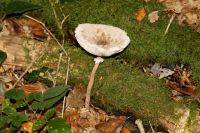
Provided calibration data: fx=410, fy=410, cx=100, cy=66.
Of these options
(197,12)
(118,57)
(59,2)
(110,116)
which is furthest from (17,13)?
(197,12)

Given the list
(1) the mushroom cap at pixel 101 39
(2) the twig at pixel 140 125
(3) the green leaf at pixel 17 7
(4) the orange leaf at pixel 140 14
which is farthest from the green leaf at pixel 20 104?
(4) the orange leaf at pixel 140 14

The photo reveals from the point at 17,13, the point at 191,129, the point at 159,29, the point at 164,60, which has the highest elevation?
the point at 17,13

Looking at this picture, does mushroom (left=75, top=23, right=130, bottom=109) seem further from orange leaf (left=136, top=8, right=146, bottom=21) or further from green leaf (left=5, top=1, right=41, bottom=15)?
green leaf (left=5, top=1, right=41, bottom=15)

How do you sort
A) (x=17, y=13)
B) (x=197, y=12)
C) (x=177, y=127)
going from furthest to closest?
(x=197, y=12), (x=17, y=13), (x=177, y=127)

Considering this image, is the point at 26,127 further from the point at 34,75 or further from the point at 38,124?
the point at 34,75

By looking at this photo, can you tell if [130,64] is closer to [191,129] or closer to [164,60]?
[164,60]

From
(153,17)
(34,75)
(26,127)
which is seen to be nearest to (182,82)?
(153,17)

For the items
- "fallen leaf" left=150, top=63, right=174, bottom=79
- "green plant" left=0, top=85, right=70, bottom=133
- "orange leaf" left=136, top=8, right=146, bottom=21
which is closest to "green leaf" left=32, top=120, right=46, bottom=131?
"green plant" left=0, top=85, right=70, bottom=133
